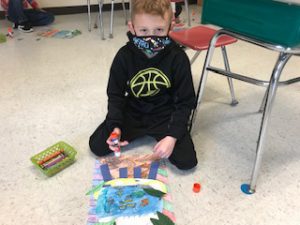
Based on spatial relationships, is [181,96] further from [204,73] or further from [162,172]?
[162,172]

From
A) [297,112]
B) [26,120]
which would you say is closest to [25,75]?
[26,120]

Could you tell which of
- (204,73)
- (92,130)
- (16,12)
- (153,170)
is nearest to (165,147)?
(153,170)

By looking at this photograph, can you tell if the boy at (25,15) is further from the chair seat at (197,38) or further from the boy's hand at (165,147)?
the boy's hand at (165,147)

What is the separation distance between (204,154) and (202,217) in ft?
1.04

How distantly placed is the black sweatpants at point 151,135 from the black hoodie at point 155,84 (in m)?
0.05

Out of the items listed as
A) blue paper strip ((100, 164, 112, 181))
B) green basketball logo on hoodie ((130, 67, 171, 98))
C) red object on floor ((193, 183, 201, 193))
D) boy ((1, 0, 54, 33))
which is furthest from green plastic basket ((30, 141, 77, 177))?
boy ((1, 0, 54, 33))

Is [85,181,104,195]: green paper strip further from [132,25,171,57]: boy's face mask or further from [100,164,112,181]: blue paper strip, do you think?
[132,25,171,57]: boy's face mask

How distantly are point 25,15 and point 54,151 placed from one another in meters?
2.03

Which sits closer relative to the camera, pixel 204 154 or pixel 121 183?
pixel 121 183

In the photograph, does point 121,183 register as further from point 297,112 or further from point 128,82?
point 297,112

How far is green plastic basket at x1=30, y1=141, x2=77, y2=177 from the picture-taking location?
3.53 ft

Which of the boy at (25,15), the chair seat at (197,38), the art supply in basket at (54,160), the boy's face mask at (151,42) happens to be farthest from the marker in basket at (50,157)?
the boy at (25,15)

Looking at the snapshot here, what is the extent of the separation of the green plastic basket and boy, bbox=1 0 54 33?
1825 mm

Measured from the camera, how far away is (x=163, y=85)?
3.67 ft
